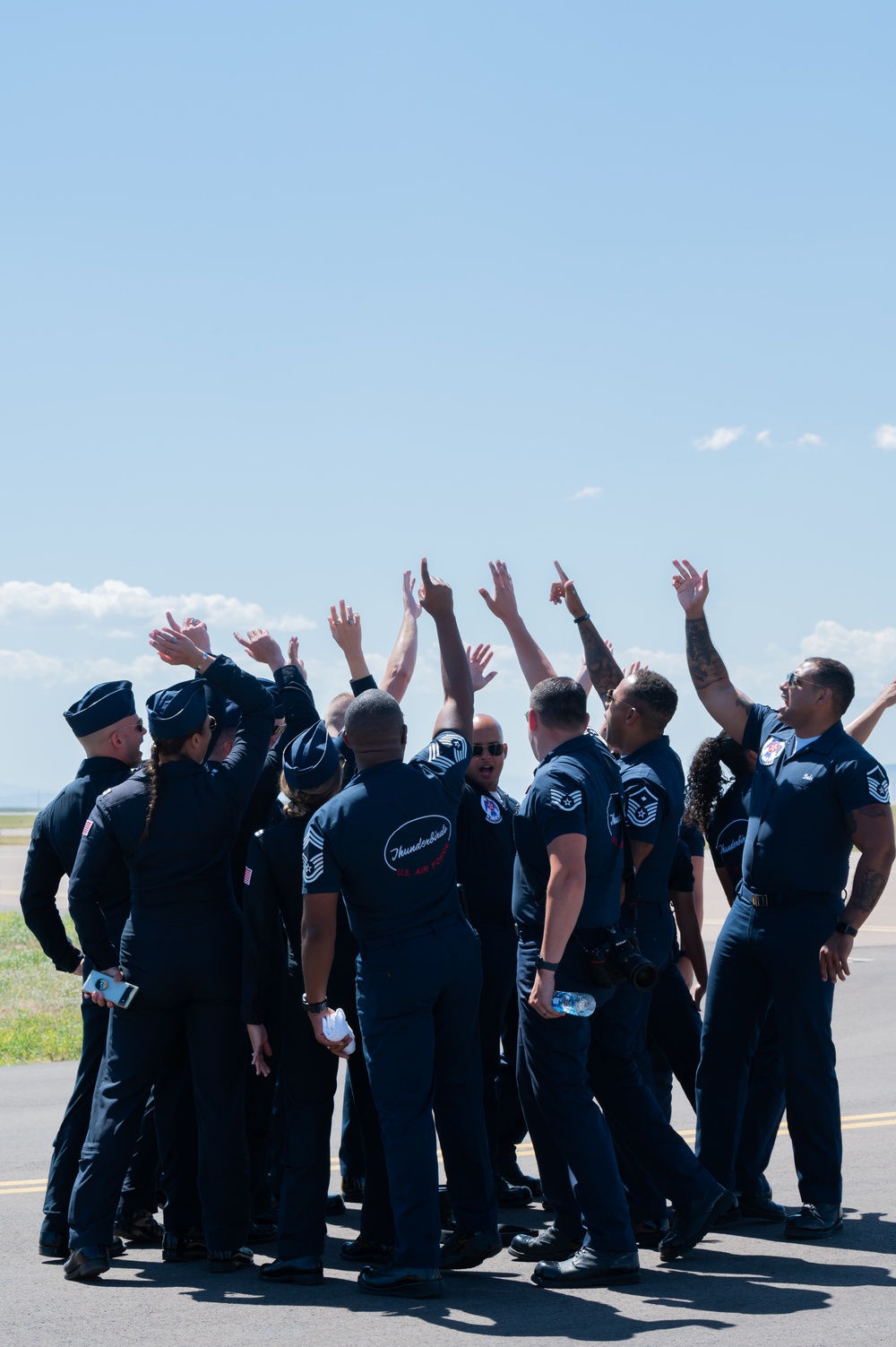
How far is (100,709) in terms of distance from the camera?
19.8 feet

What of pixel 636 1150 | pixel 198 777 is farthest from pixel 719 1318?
pixel 198 777

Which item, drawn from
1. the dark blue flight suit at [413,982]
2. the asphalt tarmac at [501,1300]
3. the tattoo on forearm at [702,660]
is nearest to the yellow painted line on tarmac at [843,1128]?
the asphalt tarmac at [501,1300]

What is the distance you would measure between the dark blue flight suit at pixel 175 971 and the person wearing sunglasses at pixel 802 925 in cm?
210

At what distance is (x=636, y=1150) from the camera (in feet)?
17.8

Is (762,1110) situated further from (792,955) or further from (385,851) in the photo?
(385,851)

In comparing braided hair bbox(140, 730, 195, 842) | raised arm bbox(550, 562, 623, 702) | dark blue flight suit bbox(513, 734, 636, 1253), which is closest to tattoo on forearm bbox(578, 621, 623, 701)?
raised arm bbox(550, 562, 623, 702)

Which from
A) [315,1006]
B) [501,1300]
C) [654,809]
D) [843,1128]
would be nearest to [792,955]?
[654,809]

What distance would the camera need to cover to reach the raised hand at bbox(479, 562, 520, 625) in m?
6.77

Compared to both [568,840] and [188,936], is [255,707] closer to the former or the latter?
[188,936]

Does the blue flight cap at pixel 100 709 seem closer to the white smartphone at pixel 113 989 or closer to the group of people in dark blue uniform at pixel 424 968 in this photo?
the group of people in dark blue uniform at pixel 424 968

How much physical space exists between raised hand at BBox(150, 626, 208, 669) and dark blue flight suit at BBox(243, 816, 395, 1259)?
2.80ft

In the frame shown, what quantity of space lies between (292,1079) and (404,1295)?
90 centimetres

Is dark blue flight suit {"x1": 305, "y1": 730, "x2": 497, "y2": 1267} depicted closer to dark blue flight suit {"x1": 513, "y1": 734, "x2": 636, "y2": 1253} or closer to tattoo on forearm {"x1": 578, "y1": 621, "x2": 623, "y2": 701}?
dark blue flight suit {"x1": 513, "y1": 734, "x2": 636, "y2": 1253}

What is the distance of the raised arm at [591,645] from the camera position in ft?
22.8
